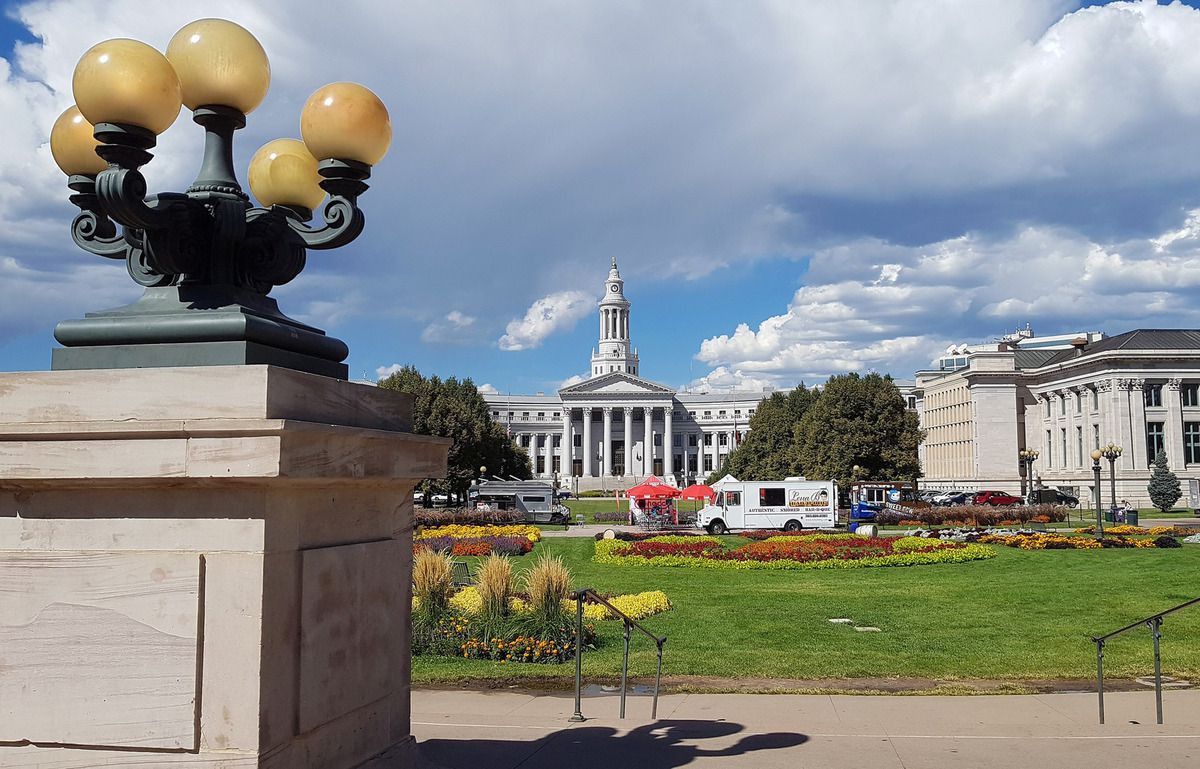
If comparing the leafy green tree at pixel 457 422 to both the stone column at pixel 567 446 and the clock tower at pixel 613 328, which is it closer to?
the stone column at pixel 567 446

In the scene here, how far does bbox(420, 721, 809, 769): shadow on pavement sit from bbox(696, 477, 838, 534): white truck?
33685mm

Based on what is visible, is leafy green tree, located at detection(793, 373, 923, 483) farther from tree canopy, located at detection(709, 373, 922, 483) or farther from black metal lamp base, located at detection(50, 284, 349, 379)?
black metal lamp base, located at detection(50, 284, 349, 379)

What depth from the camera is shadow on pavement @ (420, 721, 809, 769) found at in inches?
267

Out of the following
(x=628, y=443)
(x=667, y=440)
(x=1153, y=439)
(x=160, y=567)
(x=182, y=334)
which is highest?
(x=667, y=440)

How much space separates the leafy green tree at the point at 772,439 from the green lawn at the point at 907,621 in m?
55.8

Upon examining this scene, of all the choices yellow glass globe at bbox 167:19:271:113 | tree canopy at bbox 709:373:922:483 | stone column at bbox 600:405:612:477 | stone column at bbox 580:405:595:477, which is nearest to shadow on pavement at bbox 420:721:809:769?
yellow glass globe at bbox 167:19:271:113

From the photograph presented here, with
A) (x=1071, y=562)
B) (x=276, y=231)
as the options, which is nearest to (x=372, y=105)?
(x=276, y=231)

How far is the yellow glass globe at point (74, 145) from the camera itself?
4992 mm

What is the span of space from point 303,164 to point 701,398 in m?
158

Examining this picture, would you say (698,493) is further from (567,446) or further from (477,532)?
(567,446)

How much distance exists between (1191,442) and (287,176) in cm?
8450

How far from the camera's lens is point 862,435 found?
68188 mm

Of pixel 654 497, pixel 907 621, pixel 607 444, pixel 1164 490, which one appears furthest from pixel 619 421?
pixel 907 621

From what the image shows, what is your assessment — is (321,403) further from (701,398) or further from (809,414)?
(701,398)
